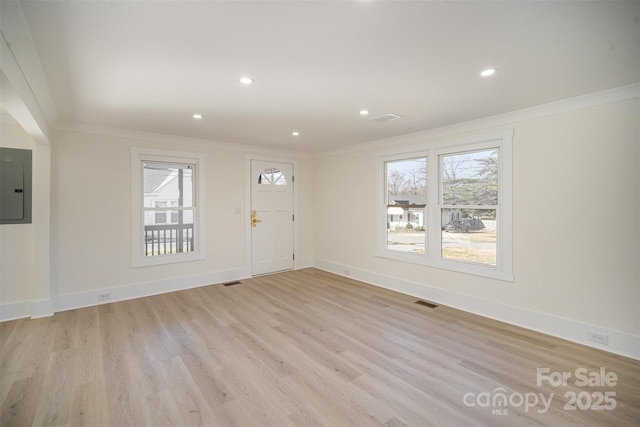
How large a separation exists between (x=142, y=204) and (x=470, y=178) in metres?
4.78

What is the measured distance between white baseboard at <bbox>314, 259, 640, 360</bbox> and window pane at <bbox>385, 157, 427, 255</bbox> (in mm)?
A: 579

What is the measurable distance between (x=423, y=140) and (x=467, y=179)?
0.86 metres

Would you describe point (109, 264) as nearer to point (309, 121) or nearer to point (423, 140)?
point (309, 121)

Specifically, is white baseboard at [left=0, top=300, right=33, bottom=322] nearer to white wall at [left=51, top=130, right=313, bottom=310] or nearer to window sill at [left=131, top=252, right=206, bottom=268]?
white wall at [left=51, top=130, right=313, bottom=310]

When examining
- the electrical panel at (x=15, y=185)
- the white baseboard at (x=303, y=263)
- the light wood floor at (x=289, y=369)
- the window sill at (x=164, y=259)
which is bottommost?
the light wood floor at (x=289, y=369)

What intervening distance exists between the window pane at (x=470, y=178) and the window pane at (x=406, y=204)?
1.15ft

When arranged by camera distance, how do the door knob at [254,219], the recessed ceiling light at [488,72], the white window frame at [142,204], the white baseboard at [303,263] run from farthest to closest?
the white baseboard at [303,263], the door knob at [254,219], the white window frame at [142,204], the recessed ceiling light at [488,72]

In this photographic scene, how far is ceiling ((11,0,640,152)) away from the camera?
5.30ft

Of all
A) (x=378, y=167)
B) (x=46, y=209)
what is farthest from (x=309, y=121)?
(x=46, y=209)

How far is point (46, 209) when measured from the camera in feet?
11.8

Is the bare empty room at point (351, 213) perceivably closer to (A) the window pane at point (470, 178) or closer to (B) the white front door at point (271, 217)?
(A) the window pane at point (470, 178)

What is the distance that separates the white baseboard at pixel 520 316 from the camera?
2.69 meters

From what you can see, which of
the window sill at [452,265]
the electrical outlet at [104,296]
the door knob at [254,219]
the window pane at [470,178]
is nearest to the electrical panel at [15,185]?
the electrical outlet at [104,296]

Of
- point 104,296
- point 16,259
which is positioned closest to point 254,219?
point 104,296
